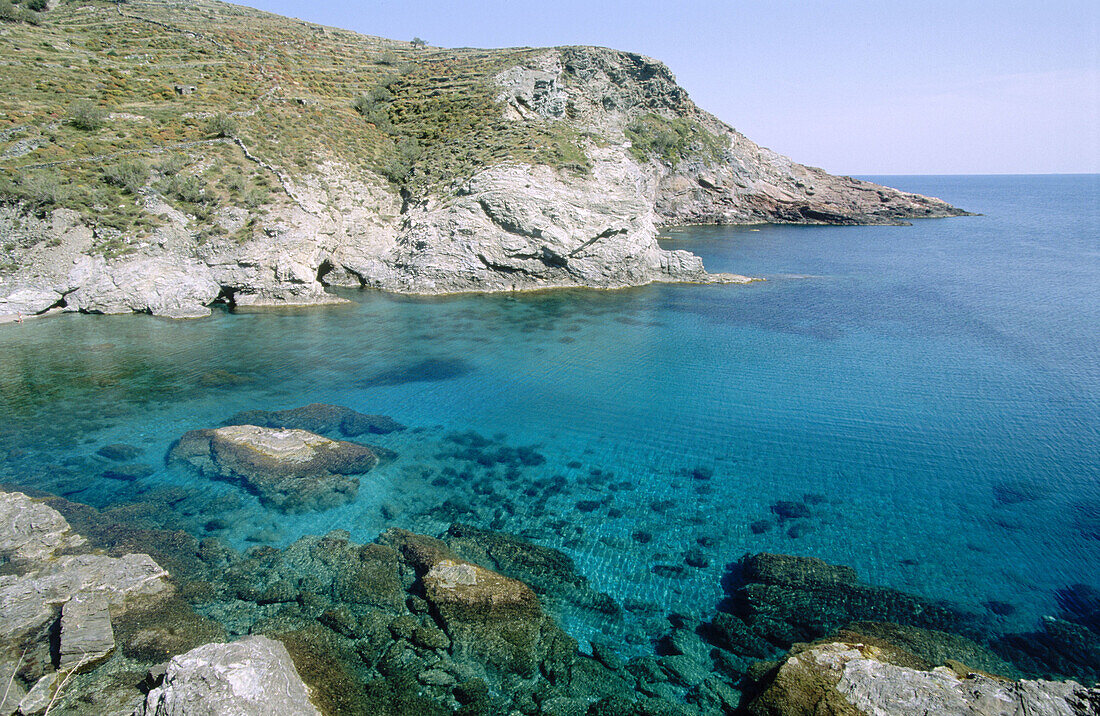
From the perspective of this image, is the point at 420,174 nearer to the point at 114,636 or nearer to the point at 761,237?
the point at 114,636

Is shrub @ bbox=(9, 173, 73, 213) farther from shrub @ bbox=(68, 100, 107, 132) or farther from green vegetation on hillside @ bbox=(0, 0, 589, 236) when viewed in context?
shrub @ bbox=(68, 100, 107, 132)

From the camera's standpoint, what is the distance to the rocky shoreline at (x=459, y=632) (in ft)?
27.4

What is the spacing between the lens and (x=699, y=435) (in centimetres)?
1895

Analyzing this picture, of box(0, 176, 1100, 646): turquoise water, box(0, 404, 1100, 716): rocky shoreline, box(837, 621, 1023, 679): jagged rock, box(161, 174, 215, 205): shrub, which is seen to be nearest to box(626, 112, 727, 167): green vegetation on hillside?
box(0, 176, 1100, 646): turquoise water

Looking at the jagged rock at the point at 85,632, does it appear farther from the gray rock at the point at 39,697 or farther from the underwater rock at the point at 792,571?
the underwater rock at the point at 792,571

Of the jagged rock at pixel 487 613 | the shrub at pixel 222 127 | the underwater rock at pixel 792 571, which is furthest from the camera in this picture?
the shrub at pixel 222 127

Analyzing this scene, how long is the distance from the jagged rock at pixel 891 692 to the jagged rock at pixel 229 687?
7.31 m

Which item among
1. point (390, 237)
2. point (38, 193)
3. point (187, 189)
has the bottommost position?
point (390, 237)

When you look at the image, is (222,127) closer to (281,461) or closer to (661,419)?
(281,461)

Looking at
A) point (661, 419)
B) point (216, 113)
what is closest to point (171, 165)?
point (216, 113)

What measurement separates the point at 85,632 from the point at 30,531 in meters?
4.72

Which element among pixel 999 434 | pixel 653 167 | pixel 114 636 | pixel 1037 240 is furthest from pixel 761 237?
pixel 114 636

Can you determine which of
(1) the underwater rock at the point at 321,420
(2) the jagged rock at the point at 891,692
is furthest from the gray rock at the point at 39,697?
(2) the jagged rock at the point at 891,692

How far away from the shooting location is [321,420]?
19484 mm
